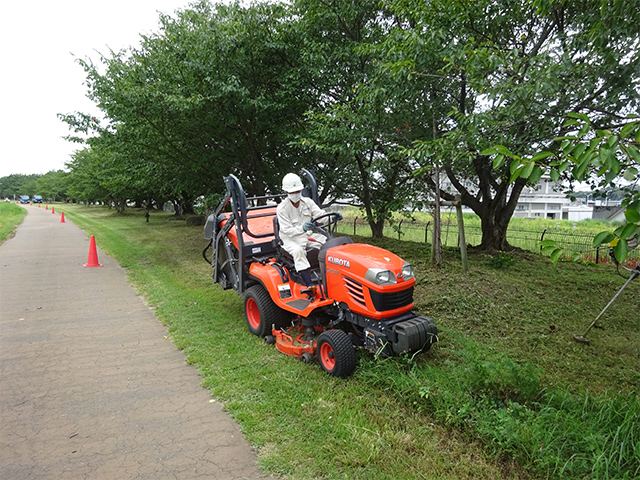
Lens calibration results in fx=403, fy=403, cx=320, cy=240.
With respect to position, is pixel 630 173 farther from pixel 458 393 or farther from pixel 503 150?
pixel 458 393

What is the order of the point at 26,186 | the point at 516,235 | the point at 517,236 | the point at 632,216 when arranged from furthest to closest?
the point at 26,186 → the point at 516,235 → the point at 517,236 → the point at 632,216

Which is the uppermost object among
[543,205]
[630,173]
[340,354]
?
[543,205]

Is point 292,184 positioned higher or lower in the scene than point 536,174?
higher

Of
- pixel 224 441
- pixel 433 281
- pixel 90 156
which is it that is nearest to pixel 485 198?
pixel 433 281

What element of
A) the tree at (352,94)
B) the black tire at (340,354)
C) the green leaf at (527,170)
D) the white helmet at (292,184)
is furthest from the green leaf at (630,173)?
the tree at (352,94)

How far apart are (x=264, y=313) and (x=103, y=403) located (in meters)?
1.92

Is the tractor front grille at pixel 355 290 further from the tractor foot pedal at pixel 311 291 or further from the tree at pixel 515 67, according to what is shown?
the tree at pixel 515 67

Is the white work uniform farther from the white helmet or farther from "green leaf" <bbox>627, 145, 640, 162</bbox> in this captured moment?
"green leaf" <bbox>627, 145, 640, 162</bbox>

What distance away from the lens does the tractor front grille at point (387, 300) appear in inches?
150

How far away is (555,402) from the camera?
334 centimetres

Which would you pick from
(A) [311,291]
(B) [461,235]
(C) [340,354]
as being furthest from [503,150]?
(B) [461,235]

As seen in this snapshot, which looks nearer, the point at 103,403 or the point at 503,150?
the point at 503,150

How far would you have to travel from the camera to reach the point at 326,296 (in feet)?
14.4

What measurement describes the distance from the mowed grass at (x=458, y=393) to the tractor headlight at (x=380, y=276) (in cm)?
83
